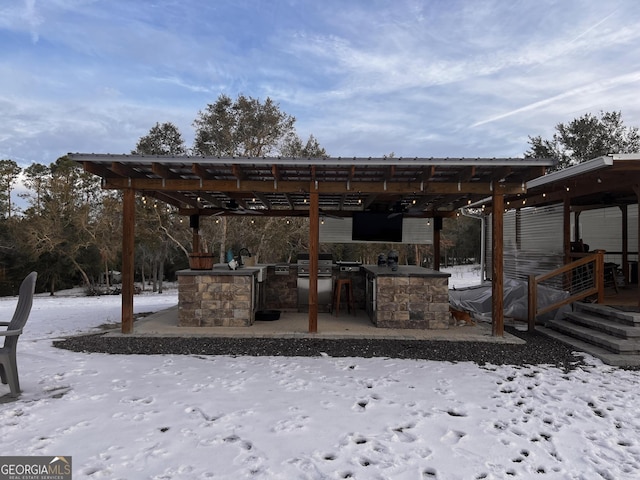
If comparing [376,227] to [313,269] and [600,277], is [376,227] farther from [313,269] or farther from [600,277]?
[600,277]

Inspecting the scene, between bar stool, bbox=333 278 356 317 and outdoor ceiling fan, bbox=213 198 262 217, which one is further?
outdoor ceiling fan, bbox=213 198 262 217

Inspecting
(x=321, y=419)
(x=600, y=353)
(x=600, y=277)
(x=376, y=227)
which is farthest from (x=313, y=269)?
(x=600, y=277)

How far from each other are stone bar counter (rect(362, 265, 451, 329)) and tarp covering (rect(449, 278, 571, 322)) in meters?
1.83

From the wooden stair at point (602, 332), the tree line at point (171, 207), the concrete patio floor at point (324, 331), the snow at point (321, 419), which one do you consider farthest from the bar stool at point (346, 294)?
the tree line at point (171, 207)

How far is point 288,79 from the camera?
51.3 feet

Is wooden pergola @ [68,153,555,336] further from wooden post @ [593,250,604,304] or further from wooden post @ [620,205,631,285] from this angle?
wooden post @ [620,205,631,285]

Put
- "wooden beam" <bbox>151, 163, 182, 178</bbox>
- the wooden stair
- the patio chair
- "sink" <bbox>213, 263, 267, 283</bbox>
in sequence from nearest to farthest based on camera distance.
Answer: the patio chair
the wooden stair
"wooden beam" <bbox>151, 163, 182, 178</bbox>
"sink" <bbox>213, 263, 267, 283</bbox>

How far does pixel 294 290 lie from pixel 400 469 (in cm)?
624

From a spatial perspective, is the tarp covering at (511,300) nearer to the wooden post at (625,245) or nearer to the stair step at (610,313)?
the stair step at (610,313)

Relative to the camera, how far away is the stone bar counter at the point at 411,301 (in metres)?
6.47

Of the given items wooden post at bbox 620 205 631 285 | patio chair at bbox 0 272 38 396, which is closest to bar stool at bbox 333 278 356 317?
patio chair at bbox 0 272 38 396

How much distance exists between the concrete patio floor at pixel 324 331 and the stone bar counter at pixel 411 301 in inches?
7.5

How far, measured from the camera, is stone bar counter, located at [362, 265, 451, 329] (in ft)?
21.2

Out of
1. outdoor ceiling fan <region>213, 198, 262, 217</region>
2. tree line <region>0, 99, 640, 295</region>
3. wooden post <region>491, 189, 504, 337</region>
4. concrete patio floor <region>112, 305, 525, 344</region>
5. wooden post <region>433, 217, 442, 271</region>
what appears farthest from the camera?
tree line <region>0, 99, 640, 295</region>
